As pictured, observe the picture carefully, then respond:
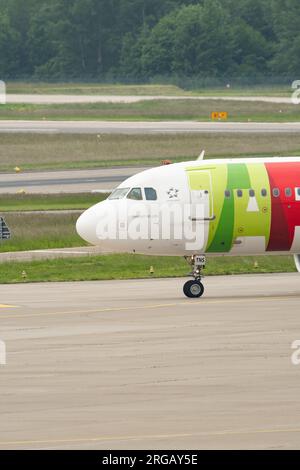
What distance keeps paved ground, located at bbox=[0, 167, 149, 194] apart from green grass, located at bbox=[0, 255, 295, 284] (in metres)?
22.8

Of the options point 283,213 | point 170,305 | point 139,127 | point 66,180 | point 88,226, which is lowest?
point 170,305

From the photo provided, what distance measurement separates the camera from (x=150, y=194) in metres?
38.7

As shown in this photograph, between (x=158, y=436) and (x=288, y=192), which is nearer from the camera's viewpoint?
(x=158, y=436)

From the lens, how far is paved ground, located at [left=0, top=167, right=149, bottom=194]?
250ft

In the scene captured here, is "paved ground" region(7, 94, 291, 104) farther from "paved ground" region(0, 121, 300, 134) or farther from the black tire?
the black tire

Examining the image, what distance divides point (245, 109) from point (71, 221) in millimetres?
71495

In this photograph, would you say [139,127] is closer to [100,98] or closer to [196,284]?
[100,98]

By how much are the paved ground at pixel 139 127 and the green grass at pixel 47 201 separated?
34.1 metres

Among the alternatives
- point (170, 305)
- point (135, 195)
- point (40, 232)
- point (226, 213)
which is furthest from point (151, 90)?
point (170, 305)

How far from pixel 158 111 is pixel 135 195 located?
91.5 m

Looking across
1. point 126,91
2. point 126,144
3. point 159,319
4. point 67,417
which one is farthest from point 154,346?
point 126,91

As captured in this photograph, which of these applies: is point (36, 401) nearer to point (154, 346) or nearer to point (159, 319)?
point (154, 346)

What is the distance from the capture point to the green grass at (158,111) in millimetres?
125000
